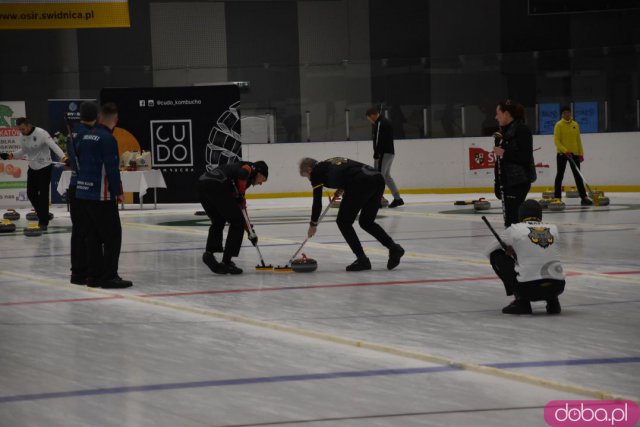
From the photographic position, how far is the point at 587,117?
23375 mm

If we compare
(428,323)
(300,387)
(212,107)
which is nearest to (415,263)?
(428,323)

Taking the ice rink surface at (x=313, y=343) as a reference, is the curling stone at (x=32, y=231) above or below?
below

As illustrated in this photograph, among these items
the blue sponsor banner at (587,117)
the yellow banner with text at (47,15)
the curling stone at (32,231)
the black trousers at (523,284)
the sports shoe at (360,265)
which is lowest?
the curling stone at (32,231)

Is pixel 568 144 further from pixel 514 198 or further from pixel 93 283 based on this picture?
pixel 93 283

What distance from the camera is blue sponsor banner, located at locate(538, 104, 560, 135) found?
77.3ft

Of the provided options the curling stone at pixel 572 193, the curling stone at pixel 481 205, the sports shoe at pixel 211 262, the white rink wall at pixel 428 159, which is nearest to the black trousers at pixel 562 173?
the curling stone at pixel 481 205

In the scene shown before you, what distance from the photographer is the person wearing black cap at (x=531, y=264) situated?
25.7ft

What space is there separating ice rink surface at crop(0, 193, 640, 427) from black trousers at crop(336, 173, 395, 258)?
1.27 feet

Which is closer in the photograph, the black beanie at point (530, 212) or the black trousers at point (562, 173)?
the black beanie at point (530, 212)

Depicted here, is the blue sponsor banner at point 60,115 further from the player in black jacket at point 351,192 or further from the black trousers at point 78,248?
the player in black jacket at point 351,192

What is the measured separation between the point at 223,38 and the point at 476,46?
6.23 m

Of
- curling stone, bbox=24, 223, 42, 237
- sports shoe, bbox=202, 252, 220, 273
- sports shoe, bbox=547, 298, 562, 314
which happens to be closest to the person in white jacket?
curling stone, bbox=24, 223, 42, 237

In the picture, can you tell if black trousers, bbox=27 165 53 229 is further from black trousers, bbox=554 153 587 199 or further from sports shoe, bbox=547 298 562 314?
sports shoe, bbox=547 298 562 314

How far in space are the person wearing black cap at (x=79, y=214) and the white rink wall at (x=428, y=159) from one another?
13.4m
